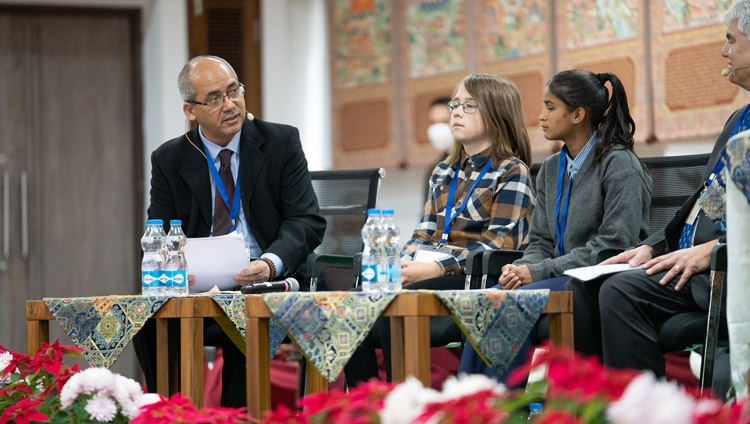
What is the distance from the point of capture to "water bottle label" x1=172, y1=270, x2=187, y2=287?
277cm

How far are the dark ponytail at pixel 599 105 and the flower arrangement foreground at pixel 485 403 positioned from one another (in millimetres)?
1711

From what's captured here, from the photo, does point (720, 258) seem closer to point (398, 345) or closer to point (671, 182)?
point (398, 345)

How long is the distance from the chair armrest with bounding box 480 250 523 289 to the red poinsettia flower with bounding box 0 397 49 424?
1403mm

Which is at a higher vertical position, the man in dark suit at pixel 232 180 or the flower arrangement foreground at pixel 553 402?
the man in dark suit at pixel 232 180

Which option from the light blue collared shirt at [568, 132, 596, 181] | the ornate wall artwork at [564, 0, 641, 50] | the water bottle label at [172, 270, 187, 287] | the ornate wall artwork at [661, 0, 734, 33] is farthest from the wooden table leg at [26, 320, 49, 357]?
the ornate wall artwork at [564, 0, 641, 50]

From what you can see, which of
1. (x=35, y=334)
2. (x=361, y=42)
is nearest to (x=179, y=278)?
(x=35, y=334)

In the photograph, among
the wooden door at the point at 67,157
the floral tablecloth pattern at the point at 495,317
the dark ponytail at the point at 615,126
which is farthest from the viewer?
the wooden door at the point at 67,157

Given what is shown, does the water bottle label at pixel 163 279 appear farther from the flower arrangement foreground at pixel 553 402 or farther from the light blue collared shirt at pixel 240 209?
the flower arrangement foreground at pixel 553 402

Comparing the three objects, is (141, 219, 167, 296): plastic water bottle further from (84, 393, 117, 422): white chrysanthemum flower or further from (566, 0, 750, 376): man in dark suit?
(566, 0, 750, 376): man in dark suit

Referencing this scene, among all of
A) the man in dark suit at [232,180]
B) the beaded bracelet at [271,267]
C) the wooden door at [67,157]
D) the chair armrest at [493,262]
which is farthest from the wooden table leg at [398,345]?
the wooden door at [67,157]

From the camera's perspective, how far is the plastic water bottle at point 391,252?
96.3 inches

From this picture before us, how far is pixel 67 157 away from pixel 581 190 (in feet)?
15.4

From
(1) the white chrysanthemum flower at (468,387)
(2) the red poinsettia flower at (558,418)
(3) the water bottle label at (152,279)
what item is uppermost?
(3) the water bottle label at (152,279)

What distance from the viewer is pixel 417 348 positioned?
2145 mm
